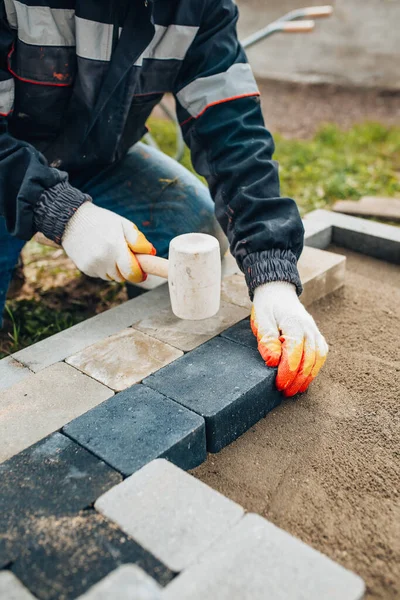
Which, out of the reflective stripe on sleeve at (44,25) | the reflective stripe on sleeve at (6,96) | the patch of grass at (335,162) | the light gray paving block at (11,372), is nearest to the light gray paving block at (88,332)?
the light gray paving block at (11,372)

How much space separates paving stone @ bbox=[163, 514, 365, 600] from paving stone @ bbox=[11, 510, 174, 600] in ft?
0.27

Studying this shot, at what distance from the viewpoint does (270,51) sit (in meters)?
8.41

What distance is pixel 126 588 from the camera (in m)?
1.12

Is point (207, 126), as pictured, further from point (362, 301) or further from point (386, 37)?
point (386, 37)

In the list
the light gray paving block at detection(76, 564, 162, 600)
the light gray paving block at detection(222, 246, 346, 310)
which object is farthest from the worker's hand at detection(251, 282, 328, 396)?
the light gray paving block at detection(76, 564, 162, 600)

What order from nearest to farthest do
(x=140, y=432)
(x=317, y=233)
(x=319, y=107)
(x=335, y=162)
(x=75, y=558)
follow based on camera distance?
1. (x=75, y=558)
2. (x=140, y=432)
3. (x=317, y=233)
4. (x=335, y=162)
5. (x=319, y=107)

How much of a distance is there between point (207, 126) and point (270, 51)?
6.60m

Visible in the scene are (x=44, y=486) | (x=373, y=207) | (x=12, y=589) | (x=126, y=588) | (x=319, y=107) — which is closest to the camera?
(x=126, y=588)

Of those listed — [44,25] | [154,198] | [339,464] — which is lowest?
[339,464]

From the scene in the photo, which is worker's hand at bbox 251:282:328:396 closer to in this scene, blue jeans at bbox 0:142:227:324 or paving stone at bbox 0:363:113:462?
paving stone at bbox 0:363:113:462

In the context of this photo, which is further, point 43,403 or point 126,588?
point 43,403

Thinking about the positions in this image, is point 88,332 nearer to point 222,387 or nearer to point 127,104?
point 222,387

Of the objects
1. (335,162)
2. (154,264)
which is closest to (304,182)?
(335,162)

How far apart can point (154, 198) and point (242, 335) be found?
108 centimetres
